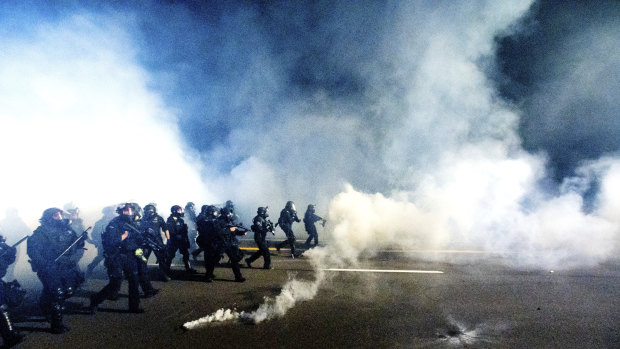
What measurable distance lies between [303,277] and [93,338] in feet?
13.9

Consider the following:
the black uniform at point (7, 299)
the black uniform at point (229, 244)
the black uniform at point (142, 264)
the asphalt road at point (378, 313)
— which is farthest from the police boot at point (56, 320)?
the black uniform at point (229, 244)

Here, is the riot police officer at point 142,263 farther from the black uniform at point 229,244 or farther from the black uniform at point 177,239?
the black uniform at point 229,244

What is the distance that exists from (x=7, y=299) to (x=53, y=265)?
0.83 meters

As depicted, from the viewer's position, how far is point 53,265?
5004 mm

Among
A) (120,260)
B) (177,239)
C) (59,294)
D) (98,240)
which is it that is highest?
(177,239)

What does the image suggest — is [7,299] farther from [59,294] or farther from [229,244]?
[229,244]

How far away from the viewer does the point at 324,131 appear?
2297 centimetres

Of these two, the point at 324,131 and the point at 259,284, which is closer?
the point at 259,284

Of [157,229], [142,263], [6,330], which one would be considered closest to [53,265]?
[6,330]

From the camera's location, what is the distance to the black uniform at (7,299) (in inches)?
164

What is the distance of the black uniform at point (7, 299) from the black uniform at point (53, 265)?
0.42m

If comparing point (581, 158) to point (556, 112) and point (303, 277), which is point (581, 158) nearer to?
point (556, 112)

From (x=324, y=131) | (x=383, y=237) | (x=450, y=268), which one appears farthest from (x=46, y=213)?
(x=324, y=131)

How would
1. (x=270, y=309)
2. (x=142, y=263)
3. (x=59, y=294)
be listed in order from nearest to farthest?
(x=59, y=294)
(x=270, y=309)
(x=142, y=263)
